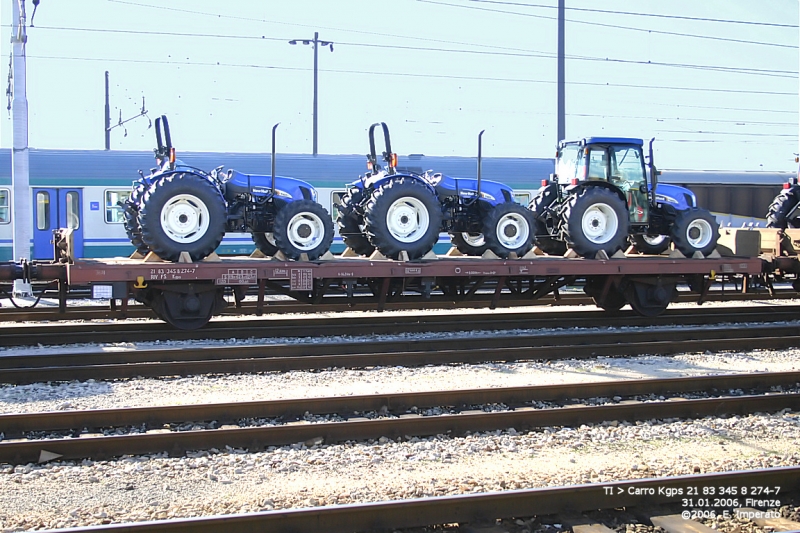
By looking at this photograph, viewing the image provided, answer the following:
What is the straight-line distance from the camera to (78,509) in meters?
5.11

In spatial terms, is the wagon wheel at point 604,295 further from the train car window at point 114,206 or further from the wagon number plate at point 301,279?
the train car window at point 114,206

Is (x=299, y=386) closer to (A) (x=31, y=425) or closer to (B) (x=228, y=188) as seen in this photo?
(A) (x=31, y=425)

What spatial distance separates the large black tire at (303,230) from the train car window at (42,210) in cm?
1035

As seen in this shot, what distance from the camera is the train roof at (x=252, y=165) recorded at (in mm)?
19781

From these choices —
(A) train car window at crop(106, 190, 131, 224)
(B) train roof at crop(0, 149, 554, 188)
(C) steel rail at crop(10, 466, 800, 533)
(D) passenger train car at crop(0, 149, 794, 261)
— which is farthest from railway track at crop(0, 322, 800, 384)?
(A) train car window at crop(106, 190, 131, 224)

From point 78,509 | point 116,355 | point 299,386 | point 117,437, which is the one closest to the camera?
point 78,509

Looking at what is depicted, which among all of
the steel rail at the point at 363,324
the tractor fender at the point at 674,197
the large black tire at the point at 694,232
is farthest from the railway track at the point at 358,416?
the tractor fender at the point at 674,197

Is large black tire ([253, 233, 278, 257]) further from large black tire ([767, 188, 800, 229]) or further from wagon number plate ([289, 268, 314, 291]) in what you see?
large black tire ([767, 188, 800, 229])

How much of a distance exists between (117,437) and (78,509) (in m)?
1.17

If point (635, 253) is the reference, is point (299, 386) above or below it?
below

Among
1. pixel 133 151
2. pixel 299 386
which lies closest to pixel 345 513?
pixel 299 386

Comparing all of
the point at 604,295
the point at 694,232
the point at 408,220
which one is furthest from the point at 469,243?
the point at 694,232

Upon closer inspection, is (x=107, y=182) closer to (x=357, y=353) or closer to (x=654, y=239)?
(x=357, y=353)

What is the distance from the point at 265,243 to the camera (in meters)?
13.3
